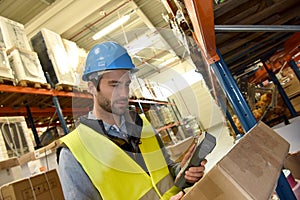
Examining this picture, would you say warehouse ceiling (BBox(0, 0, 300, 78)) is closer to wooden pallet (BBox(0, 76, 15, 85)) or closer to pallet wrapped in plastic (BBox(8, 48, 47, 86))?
pallet wrapped in plastic (BBox(8, 48, 47, 86))

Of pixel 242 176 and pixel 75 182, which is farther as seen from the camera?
pixel 75 182

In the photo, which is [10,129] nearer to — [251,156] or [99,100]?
[99,100]

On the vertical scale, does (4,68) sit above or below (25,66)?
below

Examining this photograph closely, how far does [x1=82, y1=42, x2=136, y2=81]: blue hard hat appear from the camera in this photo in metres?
1.28

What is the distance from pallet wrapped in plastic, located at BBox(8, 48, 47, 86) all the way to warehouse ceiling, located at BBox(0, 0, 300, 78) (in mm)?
1881

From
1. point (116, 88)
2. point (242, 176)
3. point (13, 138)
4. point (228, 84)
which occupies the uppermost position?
point (13, 138)

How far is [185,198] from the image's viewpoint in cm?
76

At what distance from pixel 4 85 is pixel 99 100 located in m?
2.83

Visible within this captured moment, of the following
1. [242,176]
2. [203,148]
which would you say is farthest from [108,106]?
[242,176]

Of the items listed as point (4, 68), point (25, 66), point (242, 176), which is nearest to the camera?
point (242, 176)

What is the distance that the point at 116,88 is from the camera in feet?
4.20

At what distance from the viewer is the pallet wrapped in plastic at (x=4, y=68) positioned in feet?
11.5

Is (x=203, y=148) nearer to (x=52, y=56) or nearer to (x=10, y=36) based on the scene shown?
(x=10, y=36)

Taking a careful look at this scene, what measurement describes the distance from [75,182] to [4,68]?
2973 millimetres
